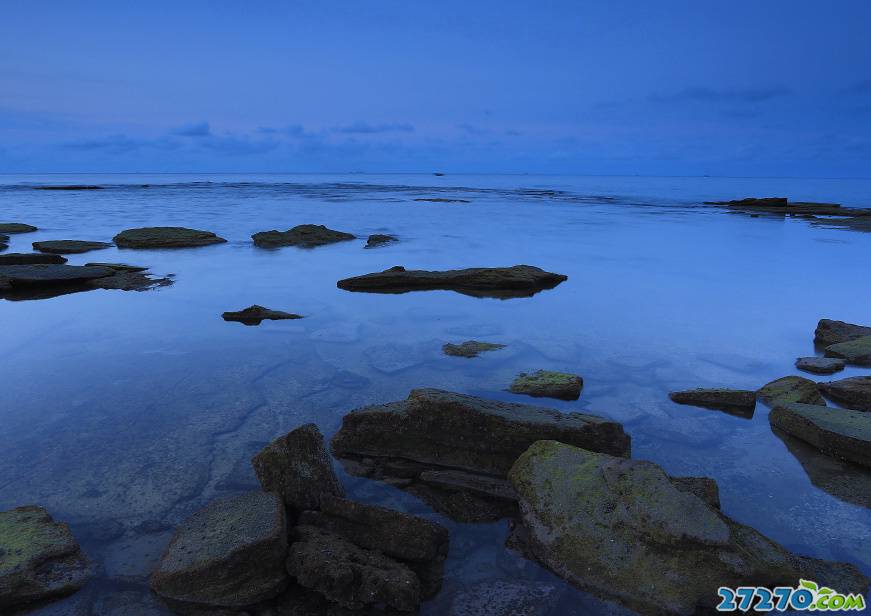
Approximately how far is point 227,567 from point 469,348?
Answer: 4293 mm

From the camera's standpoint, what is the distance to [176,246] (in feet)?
54.9

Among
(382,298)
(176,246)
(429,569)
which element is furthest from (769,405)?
(176,246)

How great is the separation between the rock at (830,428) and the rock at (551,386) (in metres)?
1.63

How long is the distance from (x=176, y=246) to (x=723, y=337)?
1473 centimetres

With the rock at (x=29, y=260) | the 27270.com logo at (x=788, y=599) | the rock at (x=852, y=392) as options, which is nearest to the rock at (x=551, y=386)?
the rock at (x=852, y=392)

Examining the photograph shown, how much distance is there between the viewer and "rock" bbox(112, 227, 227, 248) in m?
16.6

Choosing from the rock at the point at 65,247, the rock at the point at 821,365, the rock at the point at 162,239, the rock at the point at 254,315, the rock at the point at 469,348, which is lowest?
the rock at the point at 65,247

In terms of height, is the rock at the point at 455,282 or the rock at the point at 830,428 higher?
the rock at the point at 830,428

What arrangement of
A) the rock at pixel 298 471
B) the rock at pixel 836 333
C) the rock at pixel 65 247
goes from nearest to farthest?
1. the rock at pixel 298 471
2. the rock at pixel 836 333
3. the rock at pixel 65 247

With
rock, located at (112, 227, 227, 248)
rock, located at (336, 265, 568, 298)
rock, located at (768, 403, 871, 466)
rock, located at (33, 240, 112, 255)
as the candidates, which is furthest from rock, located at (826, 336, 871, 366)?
rock, located at (33, 240, 112, 255)

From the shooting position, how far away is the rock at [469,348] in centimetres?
654

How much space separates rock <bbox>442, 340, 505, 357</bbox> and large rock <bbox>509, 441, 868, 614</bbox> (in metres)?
3.27

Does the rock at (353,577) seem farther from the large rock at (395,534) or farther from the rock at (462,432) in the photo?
the rock at (462,432)

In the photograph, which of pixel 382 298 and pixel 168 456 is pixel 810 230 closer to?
pixel 382 298
